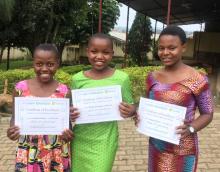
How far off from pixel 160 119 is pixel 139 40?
26331 millimetres

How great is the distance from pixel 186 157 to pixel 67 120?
874mm

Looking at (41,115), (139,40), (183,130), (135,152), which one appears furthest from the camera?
(139,40)

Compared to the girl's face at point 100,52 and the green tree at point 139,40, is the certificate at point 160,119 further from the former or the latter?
the green tree at point 139,40

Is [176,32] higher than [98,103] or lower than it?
higher

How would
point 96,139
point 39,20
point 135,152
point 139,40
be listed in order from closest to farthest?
point 96,139
point 135,152
point 39,20
point 139,40

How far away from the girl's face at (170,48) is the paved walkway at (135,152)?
2.49m

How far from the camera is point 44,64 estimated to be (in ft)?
8.45

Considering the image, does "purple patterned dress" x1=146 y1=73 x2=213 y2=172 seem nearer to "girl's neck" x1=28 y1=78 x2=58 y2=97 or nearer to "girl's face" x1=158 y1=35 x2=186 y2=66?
"girl's face" x1=158 y1=35 x2=186 y2=66

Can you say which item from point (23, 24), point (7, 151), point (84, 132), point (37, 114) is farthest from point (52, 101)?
point (23, 24)

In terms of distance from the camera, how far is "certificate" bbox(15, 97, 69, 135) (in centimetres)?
252

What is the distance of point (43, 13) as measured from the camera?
52.5ft

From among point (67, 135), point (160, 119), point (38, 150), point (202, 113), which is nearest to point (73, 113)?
point (67, 135)

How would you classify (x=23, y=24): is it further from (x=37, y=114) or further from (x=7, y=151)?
(x=37, y=114)

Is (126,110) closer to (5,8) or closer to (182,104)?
(182,104)
